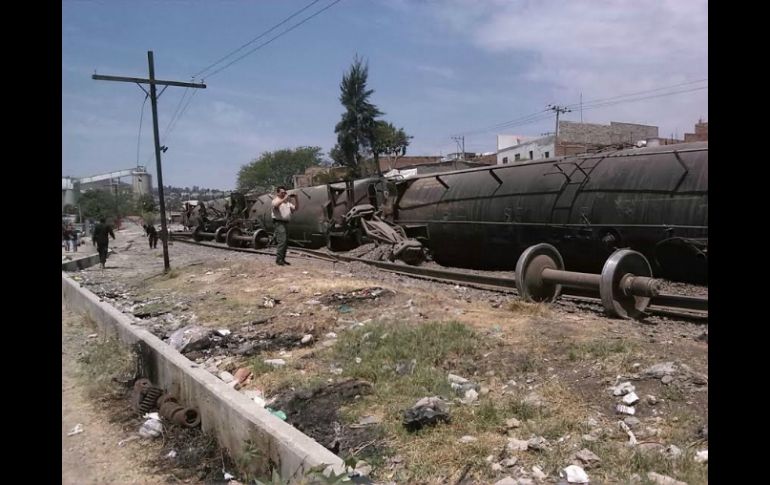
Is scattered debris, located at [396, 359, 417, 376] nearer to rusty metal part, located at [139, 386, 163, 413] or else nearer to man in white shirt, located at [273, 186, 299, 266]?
rusty metal part, located at [139, 386, 163, 413]

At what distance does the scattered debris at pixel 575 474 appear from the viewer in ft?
8.99

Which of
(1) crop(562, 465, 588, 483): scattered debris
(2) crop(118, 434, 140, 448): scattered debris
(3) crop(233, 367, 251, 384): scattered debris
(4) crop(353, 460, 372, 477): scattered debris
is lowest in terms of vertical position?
(2) crop(118, 434, 140, 448): scattered debris

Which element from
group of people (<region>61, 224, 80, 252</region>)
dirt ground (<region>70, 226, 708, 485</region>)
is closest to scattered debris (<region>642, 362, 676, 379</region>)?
dirt ground (<region>70, 226, 708, 485</region>)

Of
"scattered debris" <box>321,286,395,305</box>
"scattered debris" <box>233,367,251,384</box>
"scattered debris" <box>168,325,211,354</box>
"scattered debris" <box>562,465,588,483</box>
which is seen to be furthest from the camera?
→ "scattered debris" <box>321,286,395,305</box>

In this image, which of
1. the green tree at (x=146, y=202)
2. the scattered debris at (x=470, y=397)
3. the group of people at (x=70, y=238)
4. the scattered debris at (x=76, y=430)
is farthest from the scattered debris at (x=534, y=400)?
the group of people at (x=70, y=238)

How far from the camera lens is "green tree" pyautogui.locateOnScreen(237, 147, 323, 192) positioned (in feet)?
253

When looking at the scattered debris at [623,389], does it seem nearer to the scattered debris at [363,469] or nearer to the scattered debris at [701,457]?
the scattered debris at [701,457]

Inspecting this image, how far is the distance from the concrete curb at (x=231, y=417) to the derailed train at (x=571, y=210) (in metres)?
4.83

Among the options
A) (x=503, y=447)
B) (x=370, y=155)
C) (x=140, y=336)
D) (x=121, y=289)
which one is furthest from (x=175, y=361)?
(x=370, y=155)

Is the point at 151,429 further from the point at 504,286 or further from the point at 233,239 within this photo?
the point at 233,239

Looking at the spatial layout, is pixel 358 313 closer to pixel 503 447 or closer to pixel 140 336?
pixel 140 336

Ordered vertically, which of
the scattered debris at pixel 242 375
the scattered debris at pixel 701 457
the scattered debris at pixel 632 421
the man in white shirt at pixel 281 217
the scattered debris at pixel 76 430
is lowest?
the scattered debris at pixel 76 430

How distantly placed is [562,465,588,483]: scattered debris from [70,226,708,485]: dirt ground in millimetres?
64
